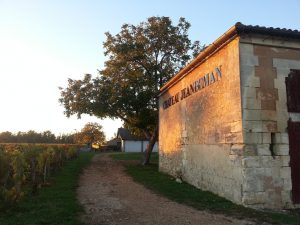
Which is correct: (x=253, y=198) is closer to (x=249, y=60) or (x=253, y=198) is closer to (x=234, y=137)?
(x=234, y=137)

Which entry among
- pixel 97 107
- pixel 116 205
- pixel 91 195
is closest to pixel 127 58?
pixel 97 107

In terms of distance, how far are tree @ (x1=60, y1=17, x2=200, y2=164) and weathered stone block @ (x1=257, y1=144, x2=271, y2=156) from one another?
13.6 meters

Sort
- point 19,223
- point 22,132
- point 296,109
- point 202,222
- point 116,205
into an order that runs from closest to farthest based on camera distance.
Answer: point 19,223, point 202,222, point 116,205, point 296,109, point 22,132

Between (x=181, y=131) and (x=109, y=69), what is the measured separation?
9.87 metres

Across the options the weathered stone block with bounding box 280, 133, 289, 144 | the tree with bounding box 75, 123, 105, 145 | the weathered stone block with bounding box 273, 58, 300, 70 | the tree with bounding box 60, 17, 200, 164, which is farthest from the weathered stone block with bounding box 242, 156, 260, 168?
the tree with bounding box 75, 123, 105, 145

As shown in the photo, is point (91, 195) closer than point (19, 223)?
No

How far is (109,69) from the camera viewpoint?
2355cm

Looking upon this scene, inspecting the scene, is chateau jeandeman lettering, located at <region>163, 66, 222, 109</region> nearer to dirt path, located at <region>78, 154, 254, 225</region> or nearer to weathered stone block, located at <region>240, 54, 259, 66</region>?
weathered stone block, located at <region>240, 54, 259, 66</region>

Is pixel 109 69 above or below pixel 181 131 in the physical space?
above

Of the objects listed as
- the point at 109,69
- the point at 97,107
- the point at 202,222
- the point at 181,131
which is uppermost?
the point at 109,69

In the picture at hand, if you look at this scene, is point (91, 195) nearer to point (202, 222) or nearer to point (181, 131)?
point (202, 222)

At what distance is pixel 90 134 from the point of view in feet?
252

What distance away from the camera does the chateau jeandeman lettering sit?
11.5m

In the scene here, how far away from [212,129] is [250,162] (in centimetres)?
252
